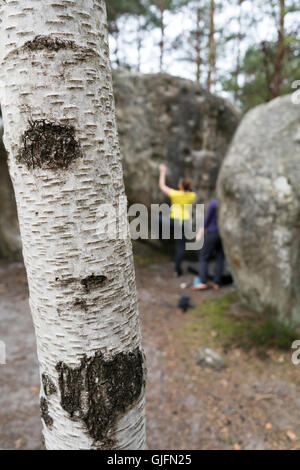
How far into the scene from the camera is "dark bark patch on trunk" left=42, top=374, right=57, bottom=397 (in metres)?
1.16

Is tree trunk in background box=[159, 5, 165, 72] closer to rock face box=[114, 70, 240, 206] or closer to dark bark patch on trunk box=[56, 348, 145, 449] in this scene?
rock face box=[114, 70, 240, 206]

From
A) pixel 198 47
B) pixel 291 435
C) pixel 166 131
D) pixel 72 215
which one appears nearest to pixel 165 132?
pixel 166 131

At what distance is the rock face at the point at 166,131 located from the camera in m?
6.71

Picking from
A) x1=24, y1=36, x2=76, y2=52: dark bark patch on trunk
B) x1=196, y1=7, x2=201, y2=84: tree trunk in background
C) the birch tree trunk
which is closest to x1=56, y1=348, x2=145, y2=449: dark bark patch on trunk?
the birch tree trunk

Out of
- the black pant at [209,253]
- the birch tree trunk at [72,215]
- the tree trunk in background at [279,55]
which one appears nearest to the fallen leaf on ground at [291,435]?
the birch tree trunk at [72,215]

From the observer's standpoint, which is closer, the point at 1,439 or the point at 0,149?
the point at 1,439

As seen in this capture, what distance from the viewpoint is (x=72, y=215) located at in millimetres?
985

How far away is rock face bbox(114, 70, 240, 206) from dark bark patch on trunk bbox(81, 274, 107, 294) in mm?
5991

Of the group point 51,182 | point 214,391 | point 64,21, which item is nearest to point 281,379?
point 214,391

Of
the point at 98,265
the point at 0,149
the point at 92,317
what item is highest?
the point at 0,149

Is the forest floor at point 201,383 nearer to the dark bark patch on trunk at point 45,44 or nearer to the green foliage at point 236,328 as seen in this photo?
the green foliage at point 236,328

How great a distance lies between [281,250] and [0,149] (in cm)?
634

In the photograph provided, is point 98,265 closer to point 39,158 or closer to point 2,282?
point 39,158

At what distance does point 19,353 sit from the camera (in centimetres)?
393
